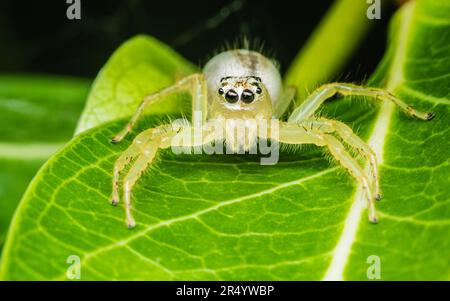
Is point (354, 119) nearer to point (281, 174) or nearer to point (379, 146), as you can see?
point (379, 146)

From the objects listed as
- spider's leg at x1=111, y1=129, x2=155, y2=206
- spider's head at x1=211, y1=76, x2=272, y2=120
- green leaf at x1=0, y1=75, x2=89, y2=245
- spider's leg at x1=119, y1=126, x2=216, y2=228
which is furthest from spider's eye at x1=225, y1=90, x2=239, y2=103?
green leaf at x1=0, y1=75, x2=89, y2=245

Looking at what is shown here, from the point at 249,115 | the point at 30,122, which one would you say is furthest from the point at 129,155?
the point at 30,122

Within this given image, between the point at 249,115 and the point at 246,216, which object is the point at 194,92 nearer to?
the point at 249,115

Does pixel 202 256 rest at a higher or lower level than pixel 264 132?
lower

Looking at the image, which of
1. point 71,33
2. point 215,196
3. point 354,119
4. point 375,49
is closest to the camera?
point 215,196

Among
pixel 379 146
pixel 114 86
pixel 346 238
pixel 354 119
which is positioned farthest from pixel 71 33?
pixel 346 238

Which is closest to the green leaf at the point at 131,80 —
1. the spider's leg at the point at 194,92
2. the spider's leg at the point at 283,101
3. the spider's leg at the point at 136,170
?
the spider's leg at the point at 194,92
